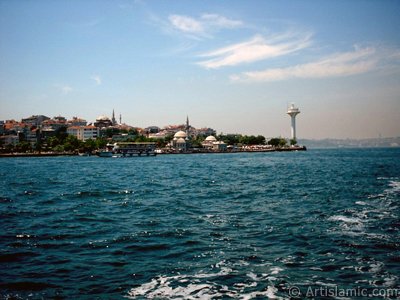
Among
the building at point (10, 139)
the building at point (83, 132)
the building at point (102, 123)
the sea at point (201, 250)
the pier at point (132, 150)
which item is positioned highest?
the building at point (102, 123)

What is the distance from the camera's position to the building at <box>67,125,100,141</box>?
168 m

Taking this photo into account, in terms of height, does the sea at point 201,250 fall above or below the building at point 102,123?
below

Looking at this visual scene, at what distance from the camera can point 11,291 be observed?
7551 millimetres

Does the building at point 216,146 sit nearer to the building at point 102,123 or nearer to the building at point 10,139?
the building at point 102,123

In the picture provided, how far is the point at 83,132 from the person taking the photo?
168m

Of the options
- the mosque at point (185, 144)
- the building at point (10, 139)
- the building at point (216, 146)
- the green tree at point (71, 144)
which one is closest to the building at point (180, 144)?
the mosque at point (185, 144)

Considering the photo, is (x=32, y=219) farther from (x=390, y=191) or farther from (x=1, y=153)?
(x=1, y=153)

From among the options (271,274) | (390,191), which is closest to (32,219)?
(271,274)

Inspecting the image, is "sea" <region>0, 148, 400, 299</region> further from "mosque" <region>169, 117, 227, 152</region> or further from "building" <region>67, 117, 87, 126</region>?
"building" <region>67, 117, 87, 126</region>

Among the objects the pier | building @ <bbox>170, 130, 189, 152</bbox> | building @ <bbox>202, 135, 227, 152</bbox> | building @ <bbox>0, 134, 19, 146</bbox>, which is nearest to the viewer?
the pier

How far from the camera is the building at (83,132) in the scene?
16825cm

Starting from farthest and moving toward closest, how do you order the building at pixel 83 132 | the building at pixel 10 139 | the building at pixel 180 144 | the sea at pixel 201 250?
the building at pixel 180 144
the building at pixel 83 132
the building at pixel 10 139
the sea at pixel 201 250

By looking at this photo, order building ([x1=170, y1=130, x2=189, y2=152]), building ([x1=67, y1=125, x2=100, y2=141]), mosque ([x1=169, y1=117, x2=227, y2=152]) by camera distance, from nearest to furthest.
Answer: building ([x1=67, y1=125, x2=100, y2=141]) → building ([x1=170, y1=130, x2=189, y2=152]) → mosque ([x1=169, y1=117, x2=227, y2=152])

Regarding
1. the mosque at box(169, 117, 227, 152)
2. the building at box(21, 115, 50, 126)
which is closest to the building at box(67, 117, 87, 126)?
the building at box(21, 115, 50, 126)
